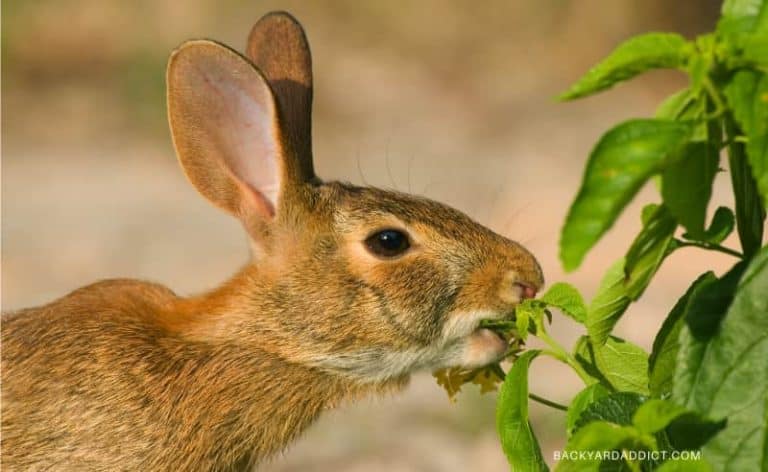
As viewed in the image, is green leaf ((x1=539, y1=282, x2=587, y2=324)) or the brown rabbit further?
the brown rabbit

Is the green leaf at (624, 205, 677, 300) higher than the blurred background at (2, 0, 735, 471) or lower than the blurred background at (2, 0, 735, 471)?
higher

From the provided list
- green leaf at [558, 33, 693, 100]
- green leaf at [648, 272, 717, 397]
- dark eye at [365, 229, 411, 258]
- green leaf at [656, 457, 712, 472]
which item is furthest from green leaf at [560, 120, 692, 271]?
dark eye at [365, 229, 411, 258]

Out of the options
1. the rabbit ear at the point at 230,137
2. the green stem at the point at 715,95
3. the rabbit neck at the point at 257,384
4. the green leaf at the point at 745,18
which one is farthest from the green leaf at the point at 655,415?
the rabbit ear at the point at 230,137

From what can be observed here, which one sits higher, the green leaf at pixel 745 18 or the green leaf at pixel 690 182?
the green leaf at pixel 745 18

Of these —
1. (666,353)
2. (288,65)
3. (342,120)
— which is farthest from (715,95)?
(342,120)

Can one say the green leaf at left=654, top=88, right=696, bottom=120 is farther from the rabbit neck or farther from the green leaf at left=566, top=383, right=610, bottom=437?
the rabbit neck

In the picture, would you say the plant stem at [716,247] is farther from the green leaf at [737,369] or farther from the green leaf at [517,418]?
the green leaf at [517,418]

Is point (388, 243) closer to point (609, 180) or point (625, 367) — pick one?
point (625, 367)
